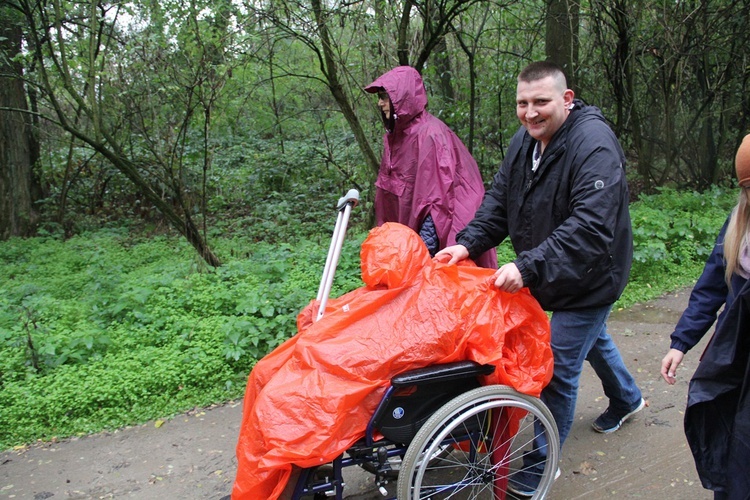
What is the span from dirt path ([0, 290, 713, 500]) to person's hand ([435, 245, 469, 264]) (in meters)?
1.17

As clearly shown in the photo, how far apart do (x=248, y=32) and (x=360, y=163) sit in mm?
2895

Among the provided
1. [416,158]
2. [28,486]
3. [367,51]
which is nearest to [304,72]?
[367,51]

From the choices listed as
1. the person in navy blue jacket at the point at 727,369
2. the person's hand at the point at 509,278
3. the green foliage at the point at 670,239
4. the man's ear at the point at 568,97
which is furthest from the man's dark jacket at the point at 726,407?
the green foliage at the point at 670,239

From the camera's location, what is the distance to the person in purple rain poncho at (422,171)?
359 cm

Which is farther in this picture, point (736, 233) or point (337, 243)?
point (337, 243)

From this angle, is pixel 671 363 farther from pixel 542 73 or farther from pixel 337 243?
pixel 337 243

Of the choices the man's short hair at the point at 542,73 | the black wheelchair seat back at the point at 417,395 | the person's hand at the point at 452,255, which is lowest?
the black wheelchair seat back at the point at 417,395

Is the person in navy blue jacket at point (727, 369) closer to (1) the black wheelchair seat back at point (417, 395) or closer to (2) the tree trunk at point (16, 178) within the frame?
(1) the black wheelchair seat back at point (417, 395)

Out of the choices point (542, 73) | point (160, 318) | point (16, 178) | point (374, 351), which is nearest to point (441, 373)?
point (374, 351)

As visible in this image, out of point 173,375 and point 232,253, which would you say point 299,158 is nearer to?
point 232,253

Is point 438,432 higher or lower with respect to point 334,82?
lower

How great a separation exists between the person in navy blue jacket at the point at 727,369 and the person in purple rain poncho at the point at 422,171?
1.46 metres

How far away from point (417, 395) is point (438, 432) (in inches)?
8.8

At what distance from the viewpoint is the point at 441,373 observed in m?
2.25
